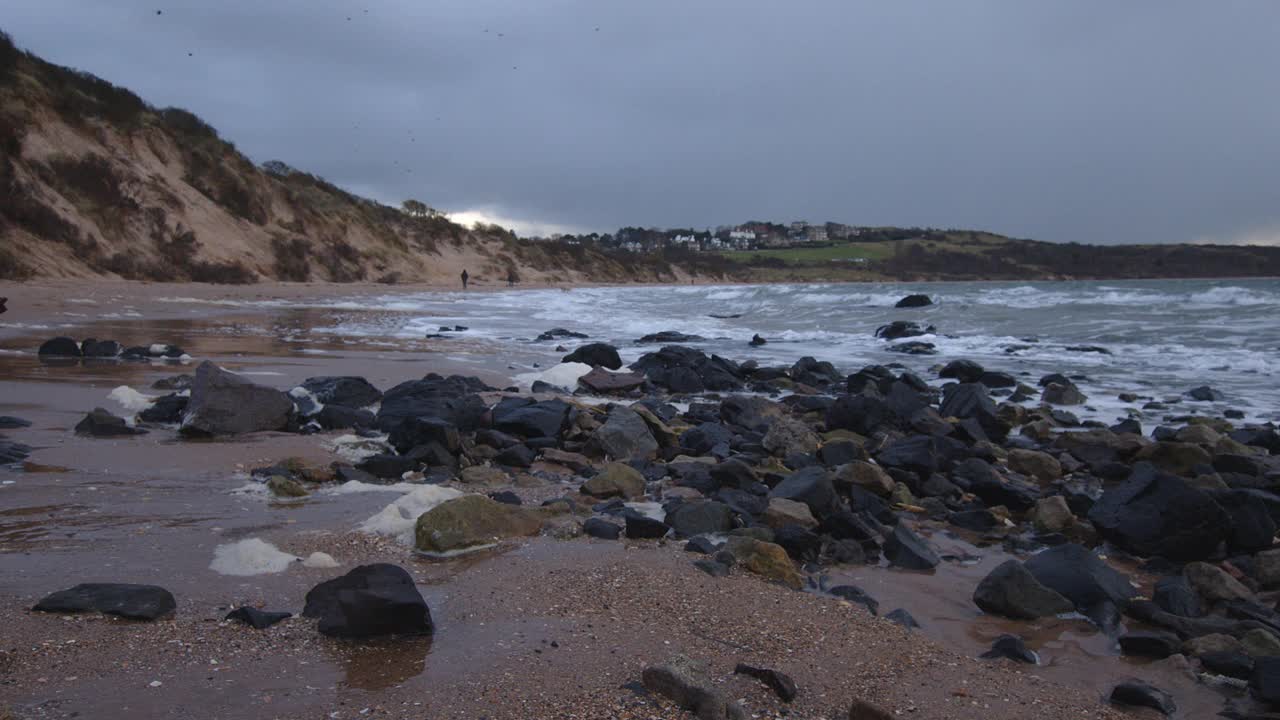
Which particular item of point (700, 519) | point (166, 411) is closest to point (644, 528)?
point (700, 519)

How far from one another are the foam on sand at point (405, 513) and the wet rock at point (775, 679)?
5.73 feet

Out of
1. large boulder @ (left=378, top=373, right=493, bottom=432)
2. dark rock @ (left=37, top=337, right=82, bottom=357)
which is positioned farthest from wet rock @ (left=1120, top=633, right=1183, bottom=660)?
dark rock @ (left=37, top=337, right=82, bottom=357)

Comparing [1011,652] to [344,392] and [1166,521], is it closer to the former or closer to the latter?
[1166,521]

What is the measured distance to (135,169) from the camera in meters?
28.2

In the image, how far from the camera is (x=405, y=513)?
3.96 m

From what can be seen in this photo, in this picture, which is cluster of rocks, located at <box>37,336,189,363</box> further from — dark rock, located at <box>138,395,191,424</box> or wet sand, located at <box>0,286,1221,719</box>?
wet sand, located at <box>0,286,1221,719</box>

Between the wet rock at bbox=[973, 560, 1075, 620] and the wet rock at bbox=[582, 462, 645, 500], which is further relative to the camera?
the wet rock at bbox=[582, 462, 645, 500]

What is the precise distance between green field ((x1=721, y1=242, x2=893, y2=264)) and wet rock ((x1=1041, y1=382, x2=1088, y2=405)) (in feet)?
290

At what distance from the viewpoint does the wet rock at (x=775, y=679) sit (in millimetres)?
2451

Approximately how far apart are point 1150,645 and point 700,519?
1974mm

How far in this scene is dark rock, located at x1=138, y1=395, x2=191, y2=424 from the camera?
6.06 meters

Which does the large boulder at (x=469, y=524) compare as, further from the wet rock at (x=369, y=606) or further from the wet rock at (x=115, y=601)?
the wet rock at (x=115, y=601)

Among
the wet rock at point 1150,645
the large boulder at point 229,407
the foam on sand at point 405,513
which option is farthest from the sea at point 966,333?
the wet rock at point 1150,645

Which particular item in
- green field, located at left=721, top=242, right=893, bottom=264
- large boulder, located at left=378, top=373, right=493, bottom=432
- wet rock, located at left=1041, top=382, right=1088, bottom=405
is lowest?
wet rock, located at left=1041, top=382, right=1088, bottom=405
